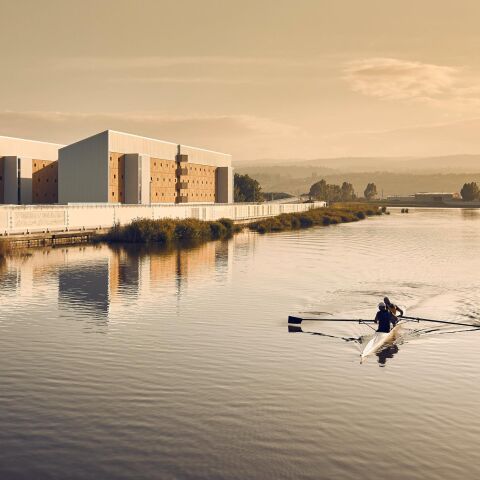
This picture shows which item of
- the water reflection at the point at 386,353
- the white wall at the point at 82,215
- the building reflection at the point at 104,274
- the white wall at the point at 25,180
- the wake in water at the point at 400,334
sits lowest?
the water reflection at the point at 386,353

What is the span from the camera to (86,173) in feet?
403

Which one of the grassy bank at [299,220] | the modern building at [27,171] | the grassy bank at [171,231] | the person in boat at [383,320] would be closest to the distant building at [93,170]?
the modern building at [27,171]

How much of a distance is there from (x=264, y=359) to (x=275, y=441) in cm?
965

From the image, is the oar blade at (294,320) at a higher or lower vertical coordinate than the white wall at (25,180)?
lower

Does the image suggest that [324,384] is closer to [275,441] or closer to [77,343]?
[275,441]

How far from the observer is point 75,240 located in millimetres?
88750

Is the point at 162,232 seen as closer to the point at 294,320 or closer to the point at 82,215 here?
the point at 82,215

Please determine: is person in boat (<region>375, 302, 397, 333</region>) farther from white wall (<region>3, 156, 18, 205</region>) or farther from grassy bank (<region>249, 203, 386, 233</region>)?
white wall (<region>3, 156, 18, 205</region>)

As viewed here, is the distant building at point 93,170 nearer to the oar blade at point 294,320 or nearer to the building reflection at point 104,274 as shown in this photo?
the building reflection at point 104,274

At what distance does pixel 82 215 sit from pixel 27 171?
1548 inches

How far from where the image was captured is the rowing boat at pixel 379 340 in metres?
30.5

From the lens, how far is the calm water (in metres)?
18.5

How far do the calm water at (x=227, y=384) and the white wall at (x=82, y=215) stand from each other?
29095 mm

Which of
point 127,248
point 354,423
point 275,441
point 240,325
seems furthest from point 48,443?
point 127,248
